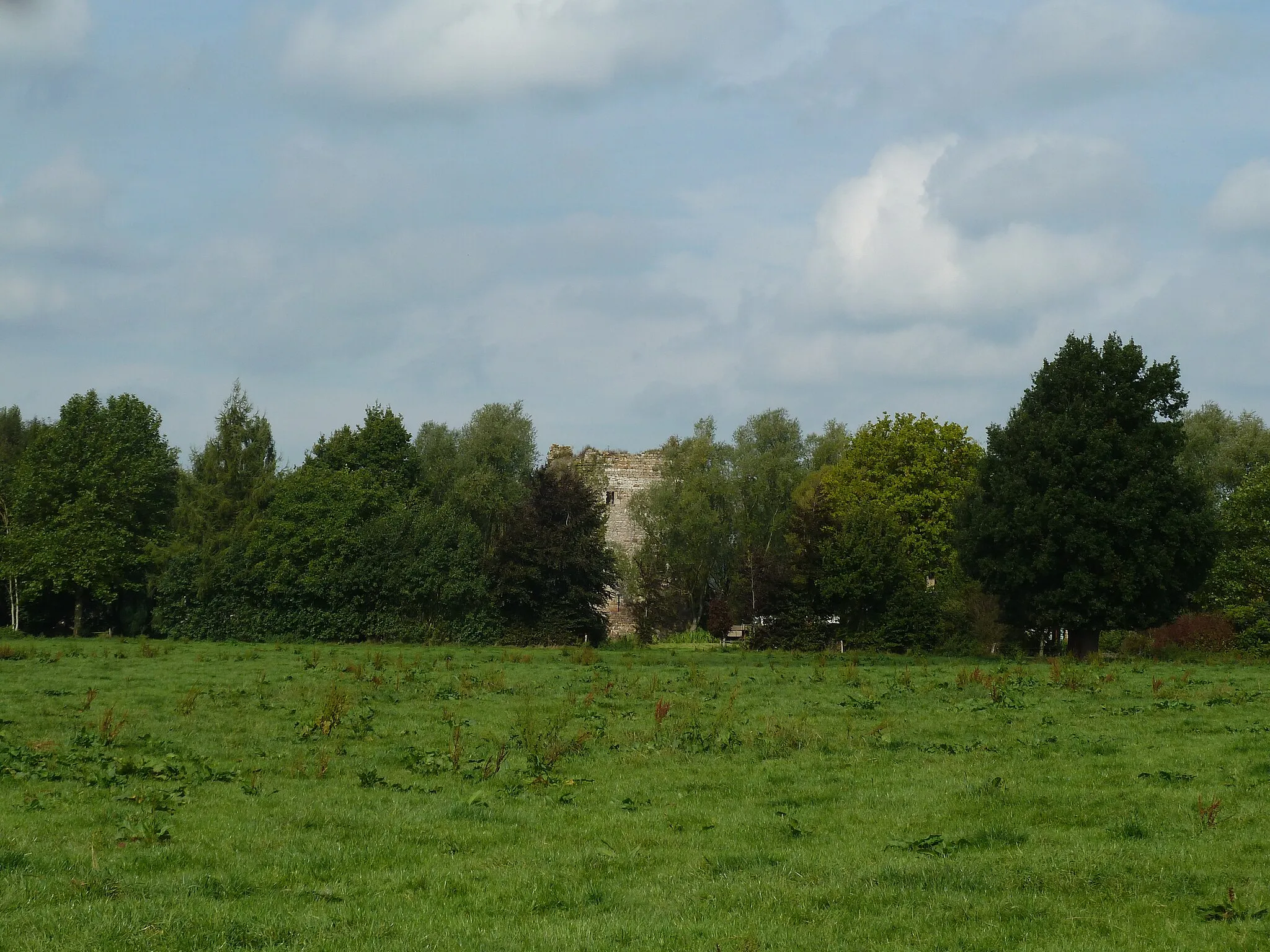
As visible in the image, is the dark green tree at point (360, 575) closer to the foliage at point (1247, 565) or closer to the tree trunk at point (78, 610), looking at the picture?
the tree trunk at point (78, 610)

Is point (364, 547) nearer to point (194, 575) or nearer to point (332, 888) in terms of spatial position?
point (194, 575)

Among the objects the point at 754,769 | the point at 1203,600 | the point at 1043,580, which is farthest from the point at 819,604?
the point at 754,769

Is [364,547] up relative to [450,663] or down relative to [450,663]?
up

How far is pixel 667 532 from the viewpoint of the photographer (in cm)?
8944

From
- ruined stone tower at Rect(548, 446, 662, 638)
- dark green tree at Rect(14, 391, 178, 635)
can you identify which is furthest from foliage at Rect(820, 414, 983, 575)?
dark green tree at Rect(14, 391, 178, 635)

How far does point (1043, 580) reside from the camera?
47.8m

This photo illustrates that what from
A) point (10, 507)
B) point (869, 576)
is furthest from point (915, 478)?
point (10, 507)

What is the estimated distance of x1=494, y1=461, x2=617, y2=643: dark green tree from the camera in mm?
60375

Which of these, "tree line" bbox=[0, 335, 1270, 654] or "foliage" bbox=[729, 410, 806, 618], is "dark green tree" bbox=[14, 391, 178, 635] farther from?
"foliage" bbox=[729, 410, 806, 618]

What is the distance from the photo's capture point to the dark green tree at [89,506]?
217ft

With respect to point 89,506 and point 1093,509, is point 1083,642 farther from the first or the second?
point 89,506

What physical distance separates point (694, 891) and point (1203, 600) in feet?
180

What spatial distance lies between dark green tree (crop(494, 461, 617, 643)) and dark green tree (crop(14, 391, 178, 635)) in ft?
76.5

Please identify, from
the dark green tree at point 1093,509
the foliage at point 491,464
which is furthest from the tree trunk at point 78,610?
the dark green tree at point 1093,509
